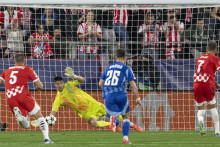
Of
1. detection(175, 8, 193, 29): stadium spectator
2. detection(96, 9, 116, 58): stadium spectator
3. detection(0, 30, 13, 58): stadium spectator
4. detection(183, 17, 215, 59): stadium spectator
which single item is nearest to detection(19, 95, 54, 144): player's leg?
detection(0, 30, 13, 58): stadium spectator

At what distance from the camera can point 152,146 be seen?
997 cm

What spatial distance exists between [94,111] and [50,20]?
3130 millimetres

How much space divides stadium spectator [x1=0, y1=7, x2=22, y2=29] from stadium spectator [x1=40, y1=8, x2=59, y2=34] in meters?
0.66

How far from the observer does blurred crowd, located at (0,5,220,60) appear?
15.0 metres

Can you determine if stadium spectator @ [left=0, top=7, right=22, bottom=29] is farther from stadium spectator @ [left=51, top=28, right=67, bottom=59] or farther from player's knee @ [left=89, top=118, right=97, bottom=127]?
player's knee @ [left=89, top=118, right=97, bottom=127]

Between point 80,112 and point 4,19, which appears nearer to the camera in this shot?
point 80,112

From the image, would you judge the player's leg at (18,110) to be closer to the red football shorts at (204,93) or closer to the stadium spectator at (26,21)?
the red football shorts at (204,93)

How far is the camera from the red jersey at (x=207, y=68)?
40.0 ft

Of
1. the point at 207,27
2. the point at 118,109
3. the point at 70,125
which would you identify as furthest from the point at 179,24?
the point at 118,109

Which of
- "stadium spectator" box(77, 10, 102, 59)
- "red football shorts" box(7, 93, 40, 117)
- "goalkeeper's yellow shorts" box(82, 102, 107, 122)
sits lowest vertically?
"goalkeeper's yellow shorts" box(82, 102, 107, 122)

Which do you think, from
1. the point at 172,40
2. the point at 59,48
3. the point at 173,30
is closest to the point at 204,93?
the point at 172,40

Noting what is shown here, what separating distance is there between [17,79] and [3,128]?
4765mm

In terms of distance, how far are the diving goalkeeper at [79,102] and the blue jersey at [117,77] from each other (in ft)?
9.55

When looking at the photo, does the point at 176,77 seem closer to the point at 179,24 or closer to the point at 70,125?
the point at 179,24
